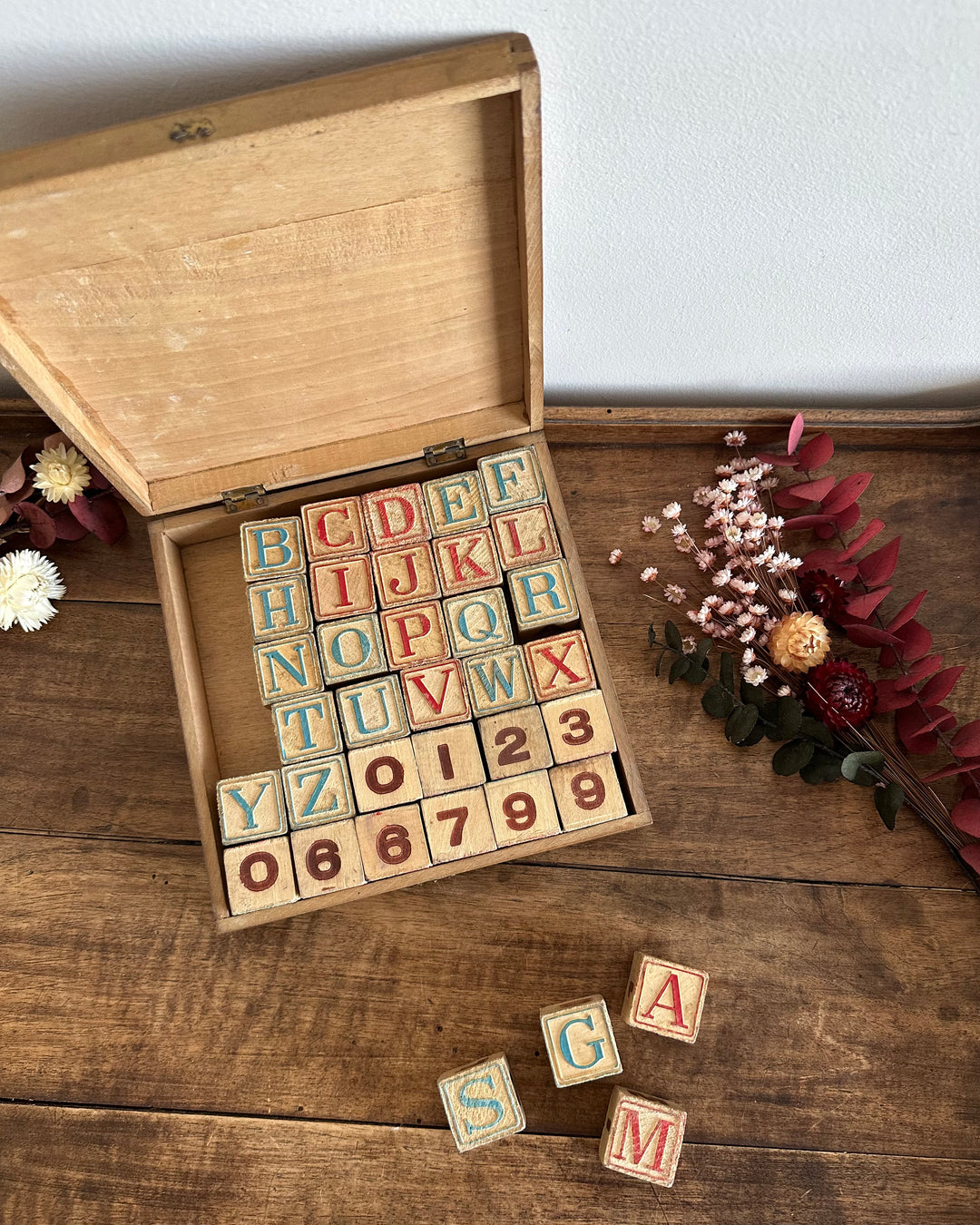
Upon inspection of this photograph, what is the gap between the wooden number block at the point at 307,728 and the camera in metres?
1.05

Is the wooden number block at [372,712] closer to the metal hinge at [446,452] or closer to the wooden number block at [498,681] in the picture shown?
the wooden number block at [498,681]

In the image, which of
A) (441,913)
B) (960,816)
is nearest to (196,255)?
(441,913)

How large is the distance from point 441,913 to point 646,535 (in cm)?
64

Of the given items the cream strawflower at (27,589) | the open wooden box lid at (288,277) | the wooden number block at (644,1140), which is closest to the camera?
the open wooden box lid at (288,277)

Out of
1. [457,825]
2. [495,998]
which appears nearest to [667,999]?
[495,998]

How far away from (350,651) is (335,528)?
180mm

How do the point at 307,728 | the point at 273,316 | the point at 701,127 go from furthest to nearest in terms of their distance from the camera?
the point at 307,728 → the point at 273,316 → the point at 701,127

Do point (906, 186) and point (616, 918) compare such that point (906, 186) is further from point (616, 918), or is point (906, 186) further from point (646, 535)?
point (616, 918)

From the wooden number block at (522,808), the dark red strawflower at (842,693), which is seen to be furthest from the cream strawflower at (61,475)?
the dark red strawflower at (842,693)

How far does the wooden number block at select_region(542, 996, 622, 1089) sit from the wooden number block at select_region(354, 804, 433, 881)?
26 cm

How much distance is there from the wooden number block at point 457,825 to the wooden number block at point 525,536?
0.32 m

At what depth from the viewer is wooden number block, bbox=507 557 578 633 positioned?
107cm

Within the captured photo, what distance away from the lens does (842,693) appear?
108 cm

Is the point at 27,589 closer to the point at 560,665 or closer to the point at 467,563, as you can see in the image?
the point at 467,563
